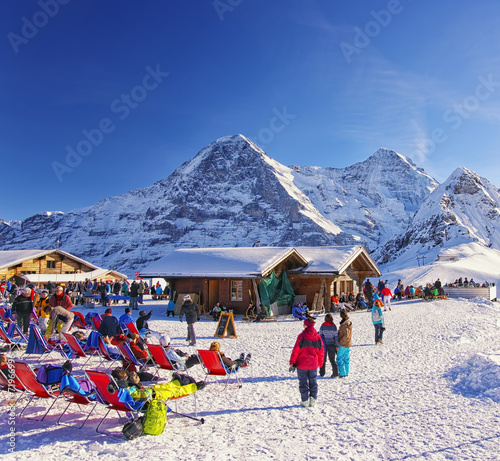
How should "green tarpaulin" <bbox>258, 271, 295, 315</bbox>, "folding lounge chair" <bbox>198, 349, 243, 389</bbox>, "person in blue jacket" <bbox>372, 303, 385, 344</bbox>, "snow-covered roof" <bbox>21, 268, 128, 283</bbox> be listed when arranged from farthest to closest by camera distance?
"snow-covered roof" <bbox>21, 268, 128, 283</bbox>, "green tarpaulin" <bbox>258, 271, 295, 315</bbox>, "person in blue jacket" <bbox>372, 303, 385, 344</bbox>, "folding lounge chair" <bbox>198, 349, 243, 389</bbox>

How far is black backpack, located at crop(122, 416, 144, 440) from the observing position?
5430 mm

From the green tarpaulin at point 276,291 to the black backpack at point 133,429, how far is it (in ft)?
49.2

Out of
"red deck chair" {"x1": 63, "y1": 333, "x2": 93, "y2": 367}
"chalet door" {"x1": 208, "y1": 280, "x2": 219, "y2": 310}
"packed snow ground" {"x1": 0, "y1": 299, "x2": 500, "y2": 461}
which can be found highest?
"chalet door" {"x1": 208, "y1": 280, "x2": 219, "y2": 310}

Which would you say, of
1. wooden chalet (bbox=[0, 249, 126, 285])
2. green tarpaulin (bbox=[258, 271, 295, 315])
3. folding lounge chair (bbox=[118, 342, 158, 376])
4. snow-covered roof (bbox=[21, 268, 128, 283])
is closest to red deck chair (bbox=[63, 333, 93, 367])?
folding lounge chair (bbox=[118, 342, 158, 376])

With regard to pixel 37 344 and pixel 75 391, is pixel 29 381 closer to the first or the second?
pixel 75 391

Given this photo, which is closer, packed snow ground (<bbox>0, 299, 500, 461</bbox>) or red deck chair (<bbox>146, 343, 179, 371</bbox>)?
packed snow ground (<bbox>0, 299, 500, 461</bbox>)

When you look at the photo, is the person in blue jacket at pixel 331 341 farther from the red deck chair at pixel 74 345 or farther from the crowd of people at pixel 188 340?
the red deck chair at pixel 74 345

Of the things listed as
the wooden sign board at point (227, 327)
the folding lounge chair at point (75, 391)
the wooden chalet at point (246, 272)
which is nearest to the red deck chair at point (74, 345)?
the folding lounge chair at point (75, 391)

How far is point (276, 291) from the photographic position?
21.7 meters

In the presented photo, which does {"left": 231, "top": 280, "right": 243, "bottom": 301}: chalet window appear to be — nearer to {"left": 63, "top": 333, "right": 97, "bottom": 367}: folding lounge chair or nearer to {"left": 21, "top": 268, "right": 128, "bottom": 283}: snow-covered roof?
{"left": 63, "top": 333, "right": 97, "bottom": 367}: folding lounge chair

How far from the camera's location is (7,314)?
15070mm

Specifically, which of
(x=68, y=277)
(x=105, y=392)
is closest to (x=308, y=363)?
(x=105, y=392)

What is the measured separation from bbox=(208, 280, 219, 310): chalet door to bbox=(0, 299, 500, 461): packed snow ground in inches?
432

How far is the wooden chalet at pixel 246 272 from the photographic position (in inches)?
820
